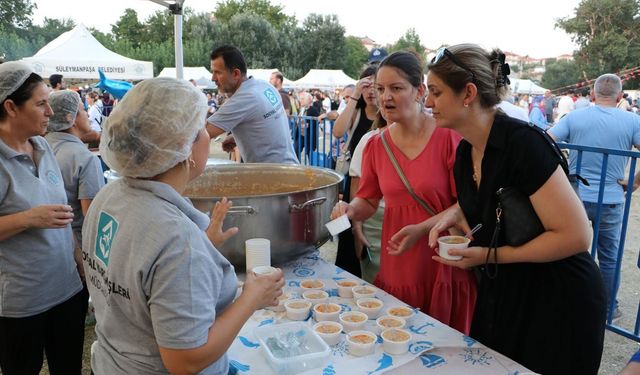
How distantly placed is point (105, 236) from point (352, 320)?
94 centimetres

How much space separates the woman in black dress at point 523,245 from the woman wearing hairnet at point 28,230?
1.65 metres

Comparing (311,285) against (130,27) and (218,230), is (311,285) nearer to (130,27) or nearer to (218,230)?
(218,230)

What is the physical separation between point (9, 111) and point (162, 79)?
1.29 metres

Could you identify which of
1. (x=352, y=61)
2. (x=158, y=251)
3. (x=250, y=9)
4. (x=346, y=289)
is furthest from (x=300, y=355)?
(x=250, y=9)

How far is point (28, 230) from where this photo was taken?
1927 mm

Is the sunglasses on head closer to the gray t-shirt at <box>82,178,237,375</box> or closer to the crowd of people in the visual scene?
the crowd of people

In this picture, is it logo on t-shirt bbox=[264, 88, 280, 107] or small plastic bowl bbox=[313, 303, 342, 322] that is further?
logo on t-shirt bbox=[264, 88, 280, 107]

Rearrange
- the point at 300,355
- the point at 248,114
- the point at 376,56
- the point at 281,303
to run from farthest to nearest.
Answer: the point at 376,56, the point at 248,114, the point at 281,303, the point at 300,355

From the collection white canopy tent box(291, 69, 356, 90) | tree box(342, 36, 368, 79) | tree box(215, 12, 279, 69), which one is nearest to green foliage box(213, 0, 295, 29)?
tree box(342, 36, 368, 79)

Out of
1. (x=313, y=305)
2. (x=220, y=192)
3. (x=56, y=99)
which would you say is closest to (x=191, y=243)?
(x=313, y=305)

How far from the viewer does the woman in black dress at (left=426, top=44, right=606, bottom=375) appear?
4.62 feet

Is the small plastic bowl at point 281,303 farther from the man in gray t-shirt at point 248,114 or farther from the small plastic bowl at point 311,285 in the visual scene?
the man in gray t-shirt at point 248,114

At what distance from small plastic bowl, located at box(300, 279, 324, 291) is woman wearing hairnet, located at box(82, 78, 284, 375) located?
0.85m

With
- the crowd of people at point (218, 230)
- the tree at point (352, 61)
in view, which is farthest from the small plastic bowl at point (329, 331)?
the tree at point (352, 61)
